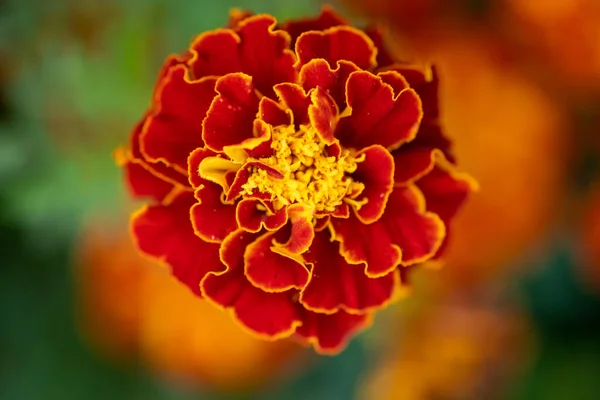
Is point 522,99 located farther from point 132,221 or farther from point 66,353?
point 66,353

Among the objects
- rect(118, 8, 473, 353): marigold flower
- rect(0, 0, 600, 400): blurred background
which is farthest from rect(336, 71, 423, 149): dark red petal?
rect(0, 0, 600, 400): blurred background

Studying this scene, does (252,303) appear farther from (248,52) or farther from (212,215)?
(248,52)

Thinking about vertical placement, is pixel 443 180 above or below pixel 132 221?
above

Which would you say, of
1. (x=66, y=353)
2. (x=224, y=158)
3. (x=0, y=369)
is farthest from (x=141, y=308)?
(x=224, y=158)

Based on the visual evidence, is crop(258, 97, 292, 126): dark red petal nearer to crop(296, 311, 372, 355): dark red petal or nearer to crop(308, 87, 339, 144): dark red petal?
crop(308, 87, 339, 144): dark red petal

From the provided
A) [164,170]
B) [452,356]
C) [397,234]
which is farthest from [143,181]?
[452,356]

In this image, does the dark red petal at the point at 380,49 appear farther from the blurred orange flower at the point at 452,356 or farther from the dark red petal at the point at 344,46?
the blurred orange flower at the point at 452,356
